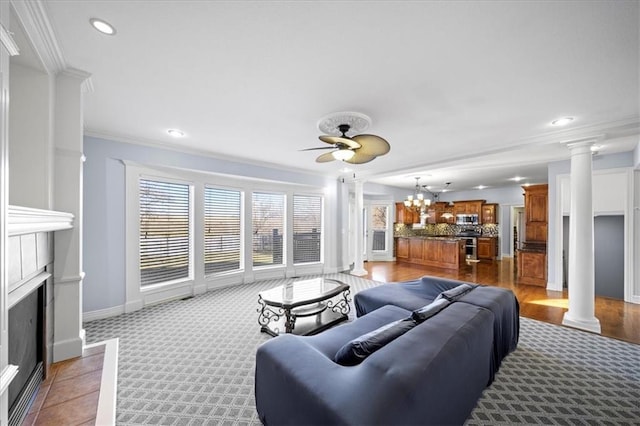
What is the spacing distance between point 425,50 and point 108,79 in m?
2.62

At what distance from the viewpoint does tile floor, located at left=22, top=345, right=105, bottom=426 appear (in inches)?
66.4

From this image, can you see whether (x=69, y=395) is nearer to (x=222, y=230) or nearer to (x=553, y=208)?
(x=222, y=230)

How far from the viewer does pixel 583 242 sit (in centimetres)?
325

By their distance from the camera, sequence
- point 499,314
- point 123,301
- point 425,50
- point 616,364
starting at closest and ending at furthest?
point 425,50
point 499,314
point 616,364
point 123,301

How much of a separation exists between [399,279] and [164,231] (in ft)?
16.3

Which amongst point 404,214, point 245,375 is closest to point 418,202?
point 404,214

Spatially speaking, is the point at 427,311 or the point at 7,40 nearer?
the point at 7,40

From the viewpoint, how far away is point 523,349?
2758 mm

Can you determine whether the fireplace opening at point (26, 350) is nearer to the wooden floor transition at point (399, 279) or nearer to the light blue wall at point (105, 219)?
the wooden floor transition at point (399, 279)

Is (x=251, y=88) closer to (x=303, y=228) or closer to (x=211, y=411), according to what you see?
(x=211, y=411)

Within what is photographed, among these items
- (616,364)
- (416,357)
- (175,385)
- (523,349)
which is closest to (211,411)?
(175,385)

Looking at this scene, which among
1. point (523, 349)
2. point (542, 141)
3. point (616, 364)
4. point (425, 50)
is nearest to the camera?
point (425, 50)

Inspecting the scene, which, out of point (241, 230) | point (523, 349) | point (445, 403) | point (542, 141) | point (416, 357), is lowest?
point (523, 349)

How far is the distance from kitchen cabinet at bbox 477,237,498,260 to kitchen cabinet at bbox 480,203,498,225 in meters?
0.60
